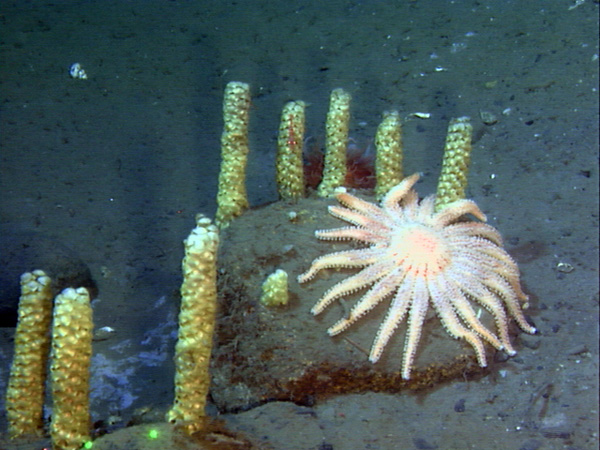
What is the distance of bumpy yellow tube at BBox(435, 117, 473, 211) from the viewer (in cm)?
347

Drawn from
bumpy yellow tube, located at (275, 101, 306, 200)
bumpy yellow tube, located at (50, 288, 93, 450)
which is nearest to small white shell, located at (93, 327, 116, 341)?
bumpy yellow tube, located at (50, 288, 93, 450)

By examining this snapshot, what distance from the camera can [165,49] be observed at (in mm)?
5781

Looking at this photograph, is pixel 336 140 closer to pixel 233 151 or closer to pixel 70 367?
pixel 233 151

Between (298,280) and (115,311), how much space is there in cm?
183

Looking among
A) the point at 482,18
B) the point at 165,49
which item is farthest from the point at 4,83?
the point at 482,18

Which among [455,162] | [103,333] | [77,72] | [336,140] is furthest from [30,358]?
[77,72]

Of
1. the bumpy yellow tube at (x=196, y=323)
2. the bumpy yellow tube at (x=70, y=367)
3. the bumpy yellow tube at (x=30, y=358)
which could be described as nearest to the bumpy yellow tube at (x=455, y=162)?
the bumpy yellow tube at (x=196, y=323)

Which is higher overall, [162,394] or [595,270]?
[595,270]

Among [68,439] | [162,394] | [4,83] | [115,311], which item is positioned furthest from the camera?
[4,83]

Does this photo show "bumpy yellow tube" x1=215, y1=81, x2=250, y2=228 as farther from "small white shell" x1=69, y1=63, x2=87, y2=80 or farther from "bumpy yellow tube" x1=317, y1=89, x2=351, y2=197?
"small white shell" x1=69, y1=63, x2=87, y2=80

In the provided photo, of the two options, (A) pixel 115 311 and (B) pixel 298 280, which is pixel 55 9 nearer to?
(A) pixel 115 311

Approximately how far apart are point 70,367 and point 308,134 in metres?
3.45

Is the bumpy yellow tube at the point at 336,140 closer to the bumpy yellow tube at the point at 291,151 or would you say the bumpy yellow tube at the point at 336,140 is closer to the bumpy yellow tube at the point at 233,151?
the bumpy yellow tube at the point at 291,151

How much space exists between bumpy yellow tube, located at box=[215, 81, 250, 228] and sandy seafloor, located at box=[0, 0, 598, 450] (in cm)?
99
